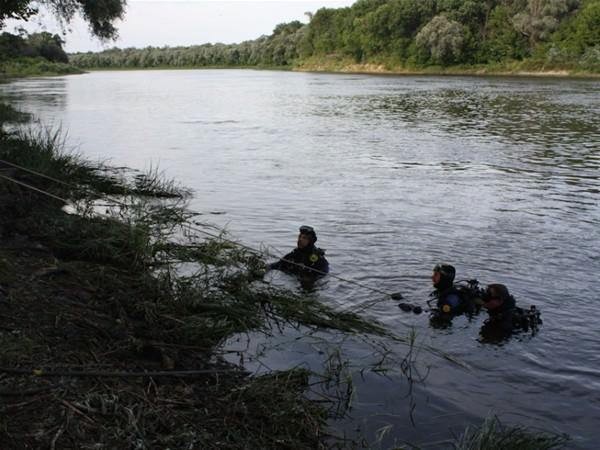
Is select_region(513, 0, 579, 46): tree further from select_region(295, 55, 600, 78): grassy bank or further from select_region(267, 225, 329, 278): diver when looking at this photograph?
select_region(267, 225, 329, 278): diver

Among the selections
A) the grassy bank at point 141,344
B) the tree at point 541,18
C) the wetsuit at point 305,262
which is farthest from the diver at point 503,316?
the tree at point 541,18

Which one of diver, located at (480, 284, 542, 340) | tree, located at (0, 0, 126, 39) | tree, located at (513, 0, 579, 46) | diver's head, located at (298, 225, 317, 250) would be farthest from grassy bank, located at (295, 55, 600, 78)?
diver, located at (480, 284, 542, 340)

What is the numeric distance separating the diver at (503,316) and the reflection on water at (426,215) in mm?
195

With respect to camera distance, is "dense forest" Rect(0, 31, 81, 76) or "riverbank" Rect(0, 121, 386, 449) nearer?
"riverbank" Rect(0, 121, 386, 449)

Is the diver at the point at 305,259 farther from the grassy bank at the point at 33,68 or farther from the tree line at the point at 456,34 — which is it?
the grassy bank at the point at 33,68

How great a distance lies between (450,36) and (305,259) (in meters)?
93.4

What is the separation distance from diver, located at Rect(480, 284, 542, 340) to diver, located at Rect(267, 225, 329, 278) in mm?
2719

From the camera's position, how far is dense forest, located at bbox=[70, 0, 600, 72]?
8275cm

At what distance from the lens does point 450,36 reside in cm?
9550

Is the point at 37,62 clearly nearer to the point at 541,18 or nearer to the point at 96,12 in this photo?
the point at 541,18

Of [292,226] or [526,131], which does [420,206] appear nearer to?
[292,226]

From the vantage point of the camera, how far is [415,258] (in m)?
11.7

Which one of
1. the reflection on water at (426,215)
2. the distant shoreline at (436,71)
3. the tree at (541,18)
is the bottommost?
the reflection on water at (426,215)

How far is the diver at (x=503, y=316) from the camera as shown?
812 cm
